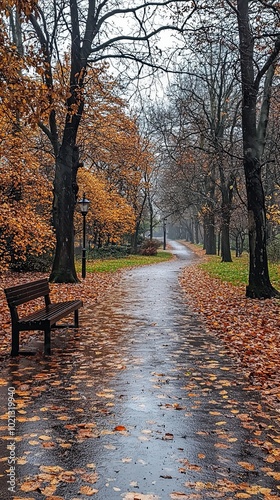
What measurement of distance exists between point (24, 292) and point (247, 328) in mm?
4277

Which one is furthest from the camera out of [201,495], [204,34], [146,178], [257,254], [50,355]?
[146,178]

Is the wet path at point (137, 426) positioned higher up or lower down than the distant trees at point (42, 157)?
lower down

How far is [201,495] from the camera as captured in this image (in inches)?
119

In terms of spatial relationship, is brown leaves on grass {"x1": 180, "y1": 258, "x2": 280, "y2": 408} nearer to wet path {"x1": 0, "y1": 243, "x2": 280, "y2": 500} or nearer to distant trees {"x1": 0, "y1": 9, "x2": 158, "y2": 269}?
wet path {"x1": 0, "y1": 243, "x2": 280, "y2": 500}

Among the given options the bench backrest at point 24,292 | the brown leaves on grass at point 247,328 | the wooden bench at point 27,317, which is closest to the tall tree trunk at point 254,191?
the brown leaves on grass at point 247,328

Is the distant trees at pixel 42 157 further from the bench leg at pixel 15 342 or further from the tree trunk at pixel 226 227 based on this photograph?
the tree trunk at pixel 226 227

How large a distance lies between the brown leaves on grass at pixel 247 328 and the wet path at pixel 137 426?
0.29 metres

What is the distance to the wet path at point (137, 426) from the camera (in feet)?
10.3

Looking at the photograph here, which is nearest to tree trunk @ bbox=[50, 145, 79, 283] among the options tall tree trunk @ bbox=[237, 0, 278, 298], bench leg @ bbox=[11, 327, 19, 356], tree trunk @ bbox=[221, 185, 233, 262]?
tall tree trunk @ bbox=[237, 0, 278, 298]

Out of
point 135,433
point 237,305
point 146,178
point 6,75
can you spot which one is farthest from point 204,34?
point 146,178

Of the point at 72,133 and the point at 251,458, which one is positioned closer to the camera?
the point at 251,458

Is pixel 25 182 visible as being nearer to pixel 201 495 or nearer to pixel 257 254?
pixel 257 254

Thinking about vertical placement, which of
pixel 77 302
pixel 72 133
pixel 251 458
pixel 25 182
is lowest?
pixel 251 458

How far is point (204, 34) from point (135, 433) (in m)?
9.86
